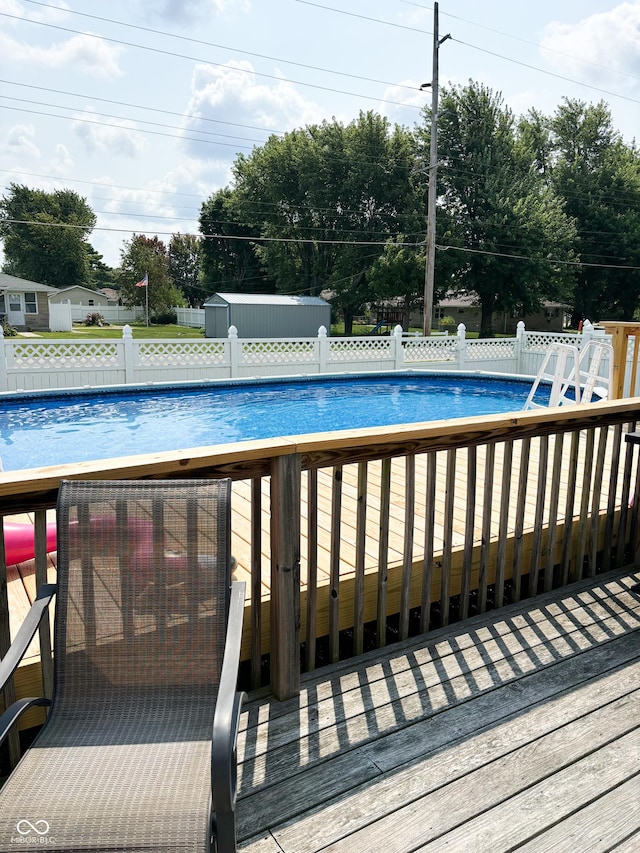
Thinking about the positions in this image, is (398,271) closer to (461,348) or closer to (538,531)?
(461,348)

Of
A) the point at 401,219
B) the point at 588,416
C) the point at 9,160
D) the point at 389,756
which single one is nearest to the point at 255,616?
the point at 389,756

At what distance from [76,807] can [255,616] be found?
0.93m

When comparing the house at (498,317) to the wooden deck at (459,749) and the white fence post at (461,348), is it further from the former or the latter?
the wooden deck at (459,749)

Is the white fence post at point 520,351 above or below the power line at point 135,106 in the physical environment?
below

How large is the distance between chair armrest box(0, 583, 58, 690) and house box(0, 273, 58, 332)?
31085 mm

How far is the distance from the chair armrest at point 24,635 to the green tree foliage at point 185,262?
167ft

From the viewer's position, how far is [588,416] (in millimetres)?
2754

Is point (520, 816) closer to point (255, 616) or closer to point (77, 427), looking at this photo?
point (255, 616)

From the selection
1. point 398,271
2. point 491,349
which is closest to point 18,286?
point 398,271

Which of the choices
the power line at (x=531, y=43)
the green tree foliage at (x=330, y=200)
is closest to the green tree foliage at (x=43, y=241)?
the green tree foliage at (x=330, y=200)

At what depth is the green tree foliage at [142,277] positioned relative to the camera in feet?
112

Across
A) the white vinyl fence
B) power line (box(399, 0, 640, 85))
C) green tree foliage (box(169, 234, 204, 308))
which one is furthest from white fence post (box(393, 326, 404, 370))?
green tree foliage (box(169, 234, 204, 308))

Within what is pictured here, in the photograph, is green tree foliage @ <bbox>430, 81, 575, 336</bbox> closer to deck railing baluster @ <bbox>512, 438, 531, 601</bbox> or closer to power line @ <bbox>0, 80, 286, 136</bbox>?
power line @ <bbox>0, 80, 286, 136</bbox>

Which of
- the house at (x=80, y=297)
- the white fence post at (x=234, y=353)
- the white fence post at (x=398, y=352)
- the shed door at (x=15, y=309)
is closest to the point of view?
the white fence post at (x=234, y=353)
